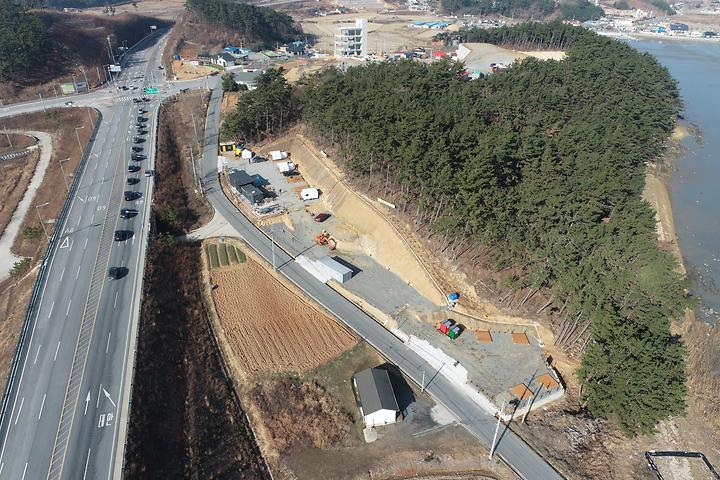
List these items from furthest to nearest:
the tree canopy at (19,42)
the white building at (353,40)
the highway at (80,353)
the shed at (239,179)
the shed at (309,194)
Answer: the white building at (353,40) < the tree canopy at (19,42) < the shed at (239,179) < the shed at (309,194) < the highway at (80,353)

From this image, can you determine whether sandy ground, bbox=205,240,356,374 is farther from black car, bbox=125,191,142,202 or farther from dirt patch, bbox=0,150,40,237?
dirt patch, bbox=0,150,40,237

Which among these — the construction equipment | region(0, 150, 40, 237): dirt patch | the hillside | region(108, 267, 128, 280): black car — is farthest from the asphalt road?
the hillside

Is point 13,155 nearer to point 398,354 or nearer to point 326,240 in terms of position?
point 326,240

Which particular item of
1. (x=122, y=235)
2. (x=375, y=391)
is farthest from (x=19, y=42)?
(x=375, y=391)

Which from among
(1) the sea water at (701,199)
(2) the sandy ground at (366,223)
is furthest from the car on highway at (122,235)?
(1) the sea water at (701,199)

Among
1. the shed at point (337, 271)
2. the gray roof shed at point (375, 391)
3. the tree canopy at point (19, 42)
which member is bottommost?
the gray roof shed at point (375, 391)

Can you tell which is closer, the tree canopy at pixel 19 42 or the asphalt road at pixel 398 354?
the asphalt road at pixel 398 354

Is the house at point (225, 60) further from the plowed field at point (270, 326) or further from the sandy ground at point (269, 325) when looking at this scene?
Result: the plowed field at point (270, 326)
